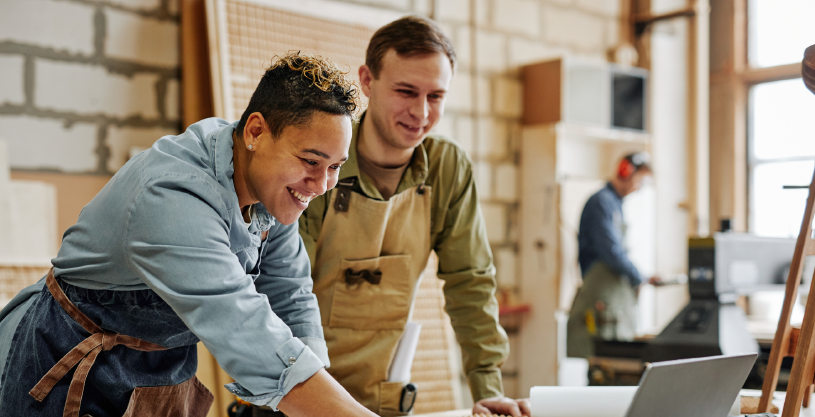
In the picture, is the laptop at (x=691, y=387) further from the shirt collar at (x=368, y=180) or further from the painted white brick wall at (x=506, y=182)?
the painted white brick wall at (x=506, y=182)

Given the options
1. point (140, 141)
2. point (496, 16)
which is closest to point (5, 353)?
point (140, 141)

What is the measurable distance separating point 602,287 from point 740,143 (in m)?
2.01

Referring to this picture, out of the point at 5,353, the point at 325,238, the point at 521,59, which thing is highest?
the point at 521,59

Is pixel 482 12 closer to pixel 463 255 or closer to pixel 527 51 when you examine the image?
pixel 527 51

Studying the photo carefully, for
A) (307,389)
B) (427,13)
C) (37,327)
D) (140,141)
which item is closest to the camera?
(307,389)

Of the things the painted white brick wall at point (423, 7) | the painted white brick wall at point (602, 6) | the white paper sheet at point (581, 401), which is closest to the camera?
the white paper sheet at point (581, 401)

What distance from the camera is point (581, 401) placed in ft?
3.97

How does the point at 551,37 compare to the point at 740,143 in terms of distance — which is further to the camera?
the point at 740,143

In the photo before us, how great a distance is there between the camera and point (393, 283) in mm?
1637

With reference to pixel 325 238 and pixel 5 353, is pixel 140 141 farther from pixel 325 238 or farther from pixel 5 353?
pixel 5 353

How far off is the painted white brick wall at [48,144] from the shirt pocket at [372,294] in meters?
1.44

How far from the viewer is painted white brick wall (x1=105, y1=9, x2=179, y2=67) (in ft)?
8.53

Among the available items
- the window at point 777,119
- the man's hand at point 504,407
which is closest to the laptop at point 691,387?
the man's hand at point 504,407

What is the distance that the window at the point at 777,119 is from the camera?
462 centimetres
